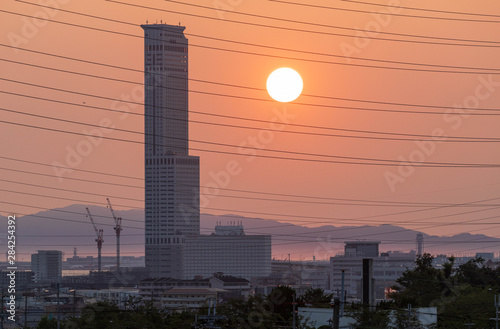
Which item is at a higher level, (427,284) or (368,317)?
(368,317)

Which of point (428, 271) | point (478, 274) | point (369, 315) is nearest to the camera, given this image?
point (369, 315)

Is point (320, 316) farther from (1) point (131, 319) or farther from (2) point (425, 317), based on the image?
(1) point (131, 319)

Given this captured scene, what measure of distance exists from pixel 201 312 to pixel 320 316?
34402 millimetres

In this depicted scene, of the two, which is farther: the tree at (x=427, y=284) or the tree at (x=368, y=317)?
the tree at (x=427, y=284)

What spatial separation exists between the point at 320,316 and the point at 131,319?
29102 millimetres

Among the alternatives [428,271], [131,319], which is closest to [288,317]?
[131,319]

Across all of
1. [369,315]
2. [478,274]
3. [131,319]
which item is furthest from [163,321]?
[478,274]

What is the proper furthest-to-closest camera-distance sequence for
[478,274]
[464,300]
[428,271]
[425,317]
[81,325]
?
[478,274] < [428,271] < [464,300] < [81,325] < [425,317]

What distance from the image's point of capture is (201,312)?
135 meters

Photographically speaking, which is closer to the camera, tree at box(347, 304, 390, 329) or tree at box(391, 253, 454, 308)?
tree at box(347, 304, 390, 329)

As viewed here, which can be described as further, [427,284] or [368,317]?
[427,284]

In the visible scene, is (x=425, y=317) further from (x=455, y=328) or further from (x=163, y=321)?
(x=163, y=321)

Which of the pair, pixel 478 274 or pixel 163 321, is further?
A: pixel 478 274

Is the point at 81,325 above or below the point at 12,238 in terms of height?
below
